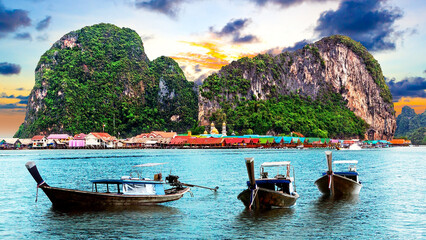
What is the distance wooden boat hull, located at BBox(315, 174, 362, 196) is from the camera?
4172cm

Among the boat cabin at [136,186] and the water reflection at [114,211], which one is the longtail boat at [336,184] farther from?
the boat cabin at [136,186]

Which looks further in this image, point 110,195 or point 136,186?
point 136,186

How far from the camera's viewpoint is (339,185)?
4216cm

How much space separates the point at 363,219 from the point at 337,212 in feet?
9.23

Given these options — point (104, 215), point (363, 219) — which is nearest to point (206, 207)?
point (104, 215)

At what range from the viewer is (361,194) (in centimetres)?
4541

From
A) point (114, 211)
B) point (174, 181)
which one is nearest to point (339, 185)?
point (174, 181)

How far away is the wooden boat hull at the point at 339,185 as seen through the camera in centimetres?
4172

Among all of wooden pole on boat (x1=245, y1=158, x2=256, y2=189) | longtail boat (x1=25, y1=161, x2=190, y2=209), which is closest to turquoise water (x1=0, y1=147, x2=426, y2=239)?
longtail boat (x1=25, y1=161, x2=190, y2=209)

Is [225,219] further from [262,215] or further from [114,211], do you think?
[114,211]

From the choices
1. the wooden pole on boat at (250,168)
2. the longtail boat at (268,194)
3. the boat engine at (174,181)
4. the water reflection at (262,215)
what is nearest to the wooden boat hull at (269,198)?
the longtail boat at (268,194)

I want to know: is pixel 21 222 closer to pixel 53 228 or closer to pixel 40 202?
pixel 53 228

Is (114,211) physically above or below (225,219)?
above

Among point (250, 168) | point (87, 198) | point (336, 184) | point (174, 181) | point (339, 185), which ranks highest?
point (250, 168)
